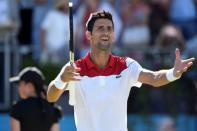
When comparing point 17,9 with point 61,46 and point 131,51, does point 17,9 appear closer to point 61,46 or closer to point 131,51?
point 61,46

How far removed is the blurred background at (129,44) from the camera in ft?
Result: 38.3

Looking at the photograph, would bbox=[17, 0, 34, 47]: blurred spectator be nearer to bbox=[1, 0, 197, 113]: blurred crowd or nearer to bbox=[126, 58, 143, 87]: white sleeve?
bbox=[1, 0, 197, 113]: blurred crowd

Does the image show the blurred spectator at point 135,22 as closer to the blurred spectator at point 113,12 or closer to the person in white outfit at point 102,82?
the blurred spectator at point 113,12

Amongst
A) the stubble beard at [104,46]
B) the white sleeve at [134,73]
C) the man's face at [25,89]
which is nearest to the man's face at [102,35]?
the stubble beard at [104,46]

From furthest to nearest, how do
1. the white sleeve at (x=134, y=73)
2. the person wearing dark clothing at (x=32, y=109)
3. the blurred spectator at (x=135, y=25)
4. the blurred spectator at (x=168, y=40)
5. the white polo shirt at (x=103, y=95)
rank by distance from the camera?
the blurred spectator at (x=135, y=25) → the blurred spectator at (x=168, y=40) → the person wearing dark clothing at (x=32, y=109) → the white sleeve at (x=134, y=73) → the white polo shirt at (x=103, y=95)

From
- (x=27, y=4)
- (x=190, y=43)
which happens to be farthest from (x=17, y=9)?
(x=190, y=43)

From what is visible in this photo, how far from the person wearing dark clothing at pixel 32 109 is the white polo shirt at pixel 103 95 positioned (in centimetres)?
189

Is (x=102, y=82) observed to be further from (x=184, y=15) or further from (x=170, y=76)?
(x=184, y=15)

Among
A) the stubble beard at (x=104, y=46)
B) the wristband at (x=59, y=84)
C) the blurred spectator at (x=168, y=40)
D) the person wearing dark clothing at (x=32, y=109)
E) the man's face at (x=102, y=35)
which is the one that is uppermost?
the man's face at (x=102, y=35)

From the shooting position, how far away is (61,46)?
12305 mm

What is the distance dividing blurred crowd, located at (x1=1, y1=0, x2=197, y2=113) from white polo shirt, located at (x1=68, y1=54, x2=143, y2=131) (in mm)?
4834

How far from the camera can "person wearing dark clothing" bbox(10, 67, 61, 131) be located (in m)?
8.70

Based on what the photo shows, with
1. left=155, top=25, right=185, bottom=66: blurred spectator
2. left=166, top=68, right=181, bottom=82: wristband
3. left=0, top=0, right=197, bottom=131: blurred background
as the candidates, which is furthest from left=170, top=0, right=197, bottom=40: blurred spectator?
left=166, top=68, right=181, bottom=82: wristband

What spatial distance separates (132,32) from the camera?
12.4 metres
